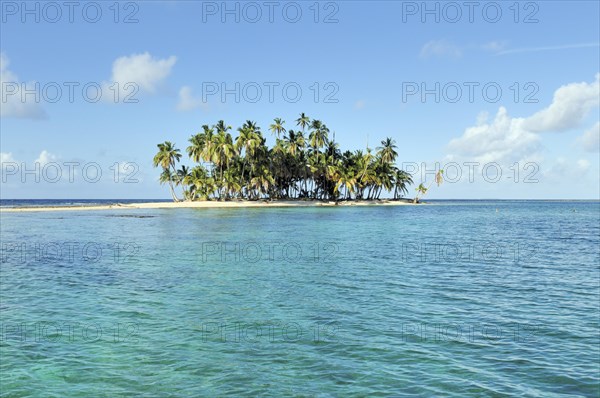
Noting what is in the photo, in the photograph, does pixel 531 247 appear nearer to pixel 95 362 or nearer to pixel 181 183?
pixel 95 362

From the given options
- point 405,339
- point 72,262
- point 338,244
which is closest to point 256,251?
point 338,244

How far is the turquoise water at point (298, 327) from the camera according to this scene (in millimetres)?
9664

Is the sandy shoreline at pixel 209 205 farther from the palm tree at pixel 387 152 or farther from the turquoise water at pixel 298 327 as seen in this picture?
the turquoise water at pixel 298 327

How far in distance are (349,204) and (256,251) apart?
10366cm

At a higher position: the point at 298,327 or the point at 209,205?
the point at 209,205

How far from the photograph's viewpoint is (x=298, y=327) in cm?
1370

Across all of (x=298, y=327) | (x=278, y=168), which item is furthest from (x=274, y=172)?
(x=298, y=327)

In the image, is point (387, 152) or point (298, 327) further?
point (387, 152)

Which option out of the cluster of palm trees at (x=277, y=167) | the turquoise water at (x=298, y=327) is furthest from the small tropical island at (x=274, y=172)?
the turquoise water at (x=298, y=327)

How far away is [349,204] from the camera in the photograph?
13475 centimetres

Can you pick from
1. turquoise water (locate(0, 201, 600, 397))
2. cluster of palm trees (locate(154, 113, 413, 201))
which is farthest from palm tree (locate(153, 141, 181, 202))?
turquoise water (locate(0, 201, 600, 397))

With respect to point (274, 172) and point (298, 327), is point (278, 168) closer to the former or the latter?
point (274, 172)

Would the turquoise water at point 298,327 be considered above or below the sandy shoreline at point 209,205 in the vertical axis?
below

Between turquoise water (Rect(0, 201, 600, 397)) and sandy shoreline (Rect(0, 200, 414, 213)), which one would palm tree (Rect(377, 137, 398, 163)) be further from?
turquoise water (Rect(0, 201, 600, 397))
